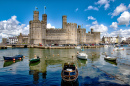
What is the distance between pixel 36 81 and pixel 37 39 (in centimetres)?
7085

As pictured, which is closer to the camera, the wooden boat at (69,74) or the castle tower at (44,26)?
the wooden boat at (69,74)

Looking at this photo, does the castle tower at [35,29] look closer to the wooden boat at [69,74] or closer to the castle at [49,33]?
the castle at [49,33]

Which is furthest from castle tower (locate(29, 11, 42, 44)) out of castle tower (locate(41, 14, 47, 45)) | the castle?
castle tower (locate(41, 14, 47, 45))

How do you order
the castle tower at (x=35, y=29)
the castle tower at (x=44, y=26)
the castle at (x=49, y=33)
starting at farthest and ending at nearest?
the castle tower at (x=44, y=26) → the castle at (x=49, y=33) → the castle tower at (x=35, y=29)

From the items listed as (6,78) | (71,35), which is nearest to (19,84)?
(6,78)

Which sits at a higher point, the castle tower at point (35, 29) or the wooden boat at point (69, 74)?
the castle tower at point (35, 29)

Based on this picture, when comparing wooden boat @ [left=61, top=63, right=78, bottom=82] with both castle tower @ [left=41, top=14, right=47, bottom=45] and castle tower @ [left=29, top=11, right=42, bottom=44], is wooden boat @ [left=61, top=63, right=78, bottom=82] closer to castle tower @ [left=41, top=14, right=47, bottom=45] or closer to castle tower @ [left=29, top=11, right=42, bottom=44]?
castle tower @ [left=29, top=11, right=42, bottom=44]

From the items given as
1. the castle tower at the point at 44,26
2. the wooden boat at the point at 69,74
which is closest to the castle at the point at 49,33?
the castle tower at the point at 44,26

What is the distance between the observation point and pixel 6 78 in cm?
1457

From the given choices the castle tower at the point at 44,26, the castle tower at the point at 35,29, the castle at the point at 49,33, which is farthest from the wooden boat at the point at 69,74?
the castle tower at the point at 44,26

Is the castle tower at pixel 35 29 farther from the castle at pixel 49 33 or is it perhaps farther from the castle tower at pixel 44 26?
the castle tower at pixel 44 26

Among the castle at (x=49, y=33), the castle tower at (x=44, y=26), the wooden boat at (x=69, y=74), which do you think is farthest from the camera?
the castle tower at (x=44, y=26)

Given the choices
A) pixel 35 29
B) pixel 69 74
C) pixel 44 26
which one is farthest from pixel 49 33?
pixel 69 74

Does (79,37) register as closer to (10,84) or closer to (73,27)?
(73,27)
